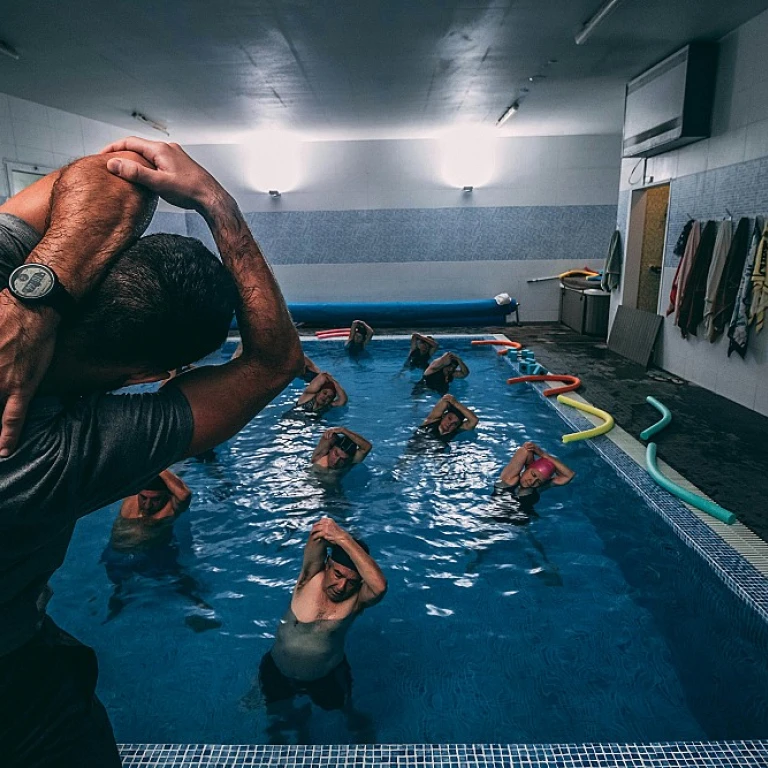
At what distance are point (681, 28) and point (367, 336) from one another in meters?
5.85

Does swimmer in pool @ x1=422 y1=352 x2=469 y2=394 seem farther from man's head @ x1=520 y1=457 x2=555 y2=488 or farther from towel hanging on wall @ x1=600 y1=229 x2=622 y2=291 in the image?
towel hanging on wall @ x1=600 y1=229 x2=622 y2=291

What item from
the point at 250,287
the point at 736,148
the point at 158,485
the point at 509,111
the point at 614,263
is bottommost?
the point at 158,485

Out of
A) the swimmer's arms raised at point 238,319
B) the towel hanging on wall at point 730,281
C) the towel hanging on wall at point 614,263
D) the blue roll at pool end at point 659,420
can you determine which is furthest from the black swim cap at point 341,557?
the towel hanging on wall at point 614,263

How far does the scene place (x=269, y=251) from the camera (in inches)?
542

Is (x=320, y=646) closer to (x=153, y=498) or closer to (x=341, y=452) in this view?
(x=153, y=498)

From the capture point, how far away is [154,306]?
1016 millimetres

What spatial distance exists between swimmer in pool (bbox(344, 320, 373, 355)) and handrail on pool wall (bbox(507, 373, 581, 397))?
2891 millimetres

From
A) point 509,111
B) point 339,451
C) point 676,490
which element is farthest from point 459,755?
point 509,111

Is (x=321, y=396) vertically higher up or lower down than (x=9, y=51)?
lower down

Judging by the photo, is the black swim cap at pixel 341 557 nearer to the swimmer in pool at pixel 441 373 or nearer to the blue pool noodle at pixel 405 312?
the swimmer in pool at pixel 441 373

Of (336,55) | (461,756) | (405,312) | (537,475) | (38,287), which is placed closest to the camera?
(38,287)

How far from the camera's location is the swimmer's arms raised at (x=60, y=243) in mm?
884

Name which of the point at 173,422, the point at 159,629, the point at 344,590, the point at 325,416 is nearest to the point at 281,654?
the point at 344,590

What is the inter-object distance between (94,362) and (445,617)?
296cm
